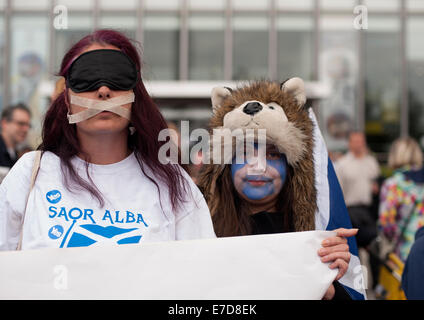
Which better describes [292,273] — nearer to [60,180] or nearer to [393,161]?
[60,180]

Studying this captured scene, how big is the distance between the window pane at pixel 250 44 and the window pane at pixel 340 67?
1.48 metres

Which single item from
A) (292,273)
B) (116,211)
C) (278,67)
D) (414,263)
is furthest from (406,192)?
(278,67)

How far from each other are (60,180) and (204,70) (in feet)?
38.9

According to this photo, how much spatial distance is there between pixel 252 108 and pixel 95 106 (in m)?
0.83

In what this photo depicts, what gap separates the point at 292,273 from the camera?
80.7 inches

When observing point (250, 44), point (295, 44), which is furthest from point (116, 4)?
point (295, 44)

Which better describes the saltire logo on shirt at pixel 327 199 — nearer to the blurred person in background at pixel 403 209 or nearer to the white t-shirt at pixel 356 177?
the blurred person in background at pixel 403 209

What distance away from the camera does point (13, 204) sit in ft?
6.44

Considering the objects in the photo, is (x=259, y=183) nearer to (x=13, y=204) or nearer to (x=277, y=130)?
→ (x=277, y=130)

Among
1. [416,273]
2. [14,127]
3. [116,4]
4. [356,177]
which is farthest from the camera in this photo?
[116,4]

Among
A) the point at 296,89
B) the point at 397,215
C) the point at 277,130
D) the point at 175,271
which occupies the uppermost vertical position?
the point at 296,89

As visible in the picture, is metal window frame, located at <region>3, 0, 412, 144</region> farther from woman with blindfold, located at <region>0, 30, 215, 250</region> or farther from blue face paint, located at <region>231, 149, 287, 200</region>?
woman with blindfold, located at <region>0, 30, 215, 250</region>

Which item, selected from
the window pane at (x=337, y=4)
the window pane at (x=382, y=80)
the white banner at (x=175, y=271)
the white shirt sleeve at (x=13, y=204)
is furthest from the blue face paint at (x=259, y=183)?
the window pane at (x=337, y=4)

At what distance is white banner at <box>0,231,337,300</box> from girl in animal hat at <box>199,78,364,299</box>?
1.54 ft
